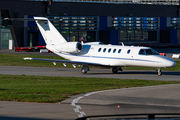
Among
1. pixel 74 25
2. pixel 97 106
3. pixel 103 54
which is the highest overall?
pixel 74 25

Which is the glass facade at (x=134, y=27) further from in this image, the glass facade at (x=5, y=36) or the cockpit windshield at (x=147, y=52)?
the cockpit windshield at (x=147, y=52)

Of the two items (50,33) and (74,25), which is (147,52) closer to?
(50,33)

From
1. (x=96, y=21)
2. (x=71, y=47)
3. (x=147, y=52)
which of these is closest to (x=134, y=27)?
(x=96, y=21)

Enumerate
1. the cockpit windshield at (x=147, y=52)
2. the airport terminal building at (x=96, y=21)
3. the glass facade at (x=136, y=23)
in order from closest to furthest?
the cockpit windshield at (x=147, y=52), the airport terminal building at (x=96, y=21), the glass facade at (x=136, y=23)

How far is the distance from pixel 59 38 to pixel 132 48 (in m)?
8.24

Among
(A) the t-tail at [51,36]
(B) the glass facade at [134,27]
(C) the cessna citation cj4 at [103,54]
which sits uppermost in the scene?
(B) the glass facade at [134,27]

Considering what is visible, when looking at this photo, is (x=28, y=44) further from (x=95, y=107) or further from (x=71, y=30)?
(x=95, y=107)

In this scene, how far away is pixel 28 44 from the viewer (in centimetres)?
7019

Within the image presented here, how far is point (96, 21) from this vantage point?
245ft

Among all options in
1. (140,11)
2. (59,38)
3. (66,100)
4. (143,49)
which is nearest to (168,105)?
(66,100)

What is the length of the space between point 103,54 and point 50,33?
6735 millimetres

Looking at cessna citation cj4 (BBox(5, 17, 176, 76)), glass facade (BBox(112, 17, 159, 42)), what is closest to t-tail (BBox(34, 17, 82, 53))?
cessna citation cj4 (BBox(5, 17, 176, 76))

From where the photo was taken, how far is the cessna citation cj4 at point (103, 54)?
28203mm

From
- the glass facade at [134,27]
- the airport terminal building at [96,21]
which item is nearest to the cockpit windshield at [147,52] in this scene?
the airport terminal building at [96,21]
